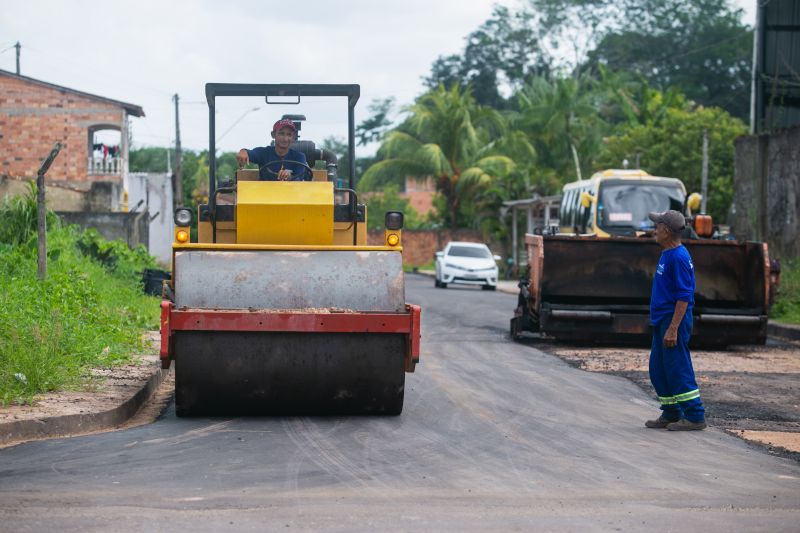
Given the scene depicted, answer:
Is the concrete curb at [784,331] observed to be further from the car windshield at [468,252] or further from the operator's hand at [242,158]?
the car windshield at [468,252]

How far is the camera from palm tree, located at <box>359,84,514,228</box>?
175ft

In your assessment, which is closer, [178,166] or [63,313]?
[63,313]

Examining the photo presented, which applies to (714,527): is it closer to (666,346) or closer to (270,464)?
(270,464)

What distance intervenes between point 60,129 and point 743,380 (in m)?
31.5

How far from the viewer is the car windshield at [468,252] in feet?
126

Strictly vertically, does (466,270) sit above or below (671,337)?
below

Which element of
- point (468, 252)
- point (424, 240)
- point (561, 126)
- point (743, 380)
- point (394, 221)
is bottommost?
point (743, 380)

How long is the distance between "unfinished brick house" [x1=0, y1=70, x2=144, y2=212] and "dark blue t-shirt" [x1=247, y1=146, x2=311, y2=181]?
27.4 metres

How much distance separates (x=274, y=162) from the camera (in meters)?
10.8

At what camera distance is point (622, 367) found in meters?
14.4

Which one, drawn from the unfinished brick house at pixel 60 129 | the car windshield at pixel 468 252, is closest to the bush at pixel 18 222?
the unfinished brick house at pixel 60 129

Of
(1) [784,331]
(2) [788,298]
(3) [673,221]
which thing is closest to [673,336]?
(3) [673,221]

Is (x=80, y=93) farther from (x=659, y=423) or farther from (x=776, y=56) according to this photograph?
(x=659, y=423)

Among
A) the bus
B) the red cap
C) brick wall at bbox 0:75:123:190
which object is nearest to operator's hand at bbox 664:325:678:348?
the red cap
